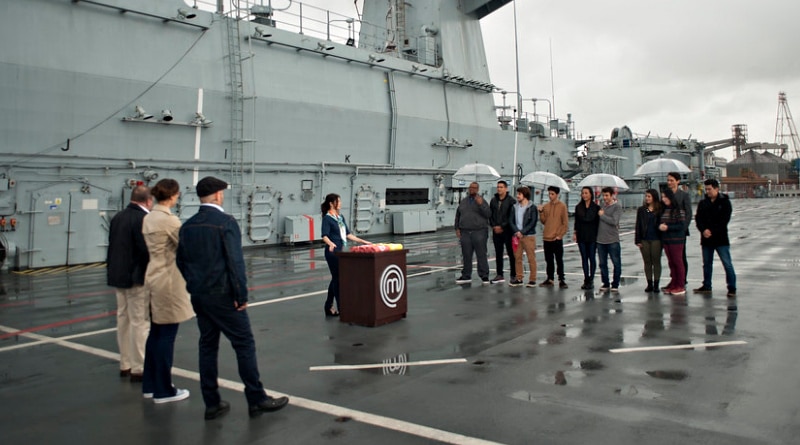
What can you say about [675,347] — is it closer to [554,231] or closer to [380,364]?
[380,364]

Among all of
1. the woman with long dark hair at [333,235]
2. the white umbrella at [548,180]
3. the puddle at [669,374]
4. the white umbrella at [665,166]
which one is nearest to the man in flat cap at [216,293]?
the puddle at [669,374]

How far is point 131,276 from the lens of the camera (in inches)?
213

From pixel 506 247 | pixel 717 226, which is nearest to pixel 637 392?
pixel 717 226

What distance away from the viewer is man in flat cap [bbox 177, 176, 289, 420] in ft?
14.5

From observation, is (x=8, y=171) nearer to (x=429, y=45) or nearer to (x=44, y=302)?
(x=44, y=302)

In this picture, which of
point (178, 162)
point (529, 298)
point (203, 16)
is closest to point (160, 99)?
point (178, 162)

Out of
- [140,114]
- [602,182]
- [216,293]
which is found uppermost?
[140,114]

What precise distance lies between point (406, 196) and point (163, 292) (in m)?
19.9

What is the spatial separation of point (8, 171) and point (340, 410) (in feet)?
42.9

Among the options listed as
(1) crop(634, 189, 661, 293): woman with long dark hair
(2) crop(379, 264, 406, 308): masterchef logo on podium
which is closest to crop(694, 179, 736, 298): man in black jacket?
(1) crop(634, 189, 661, 293): woman with long dark hair

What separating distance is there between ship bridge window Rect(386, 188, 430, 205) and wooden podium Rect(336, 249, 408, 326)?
52.0 ft

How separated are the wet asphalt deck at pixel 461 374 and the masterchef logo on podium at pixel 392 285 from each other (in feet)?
1.15

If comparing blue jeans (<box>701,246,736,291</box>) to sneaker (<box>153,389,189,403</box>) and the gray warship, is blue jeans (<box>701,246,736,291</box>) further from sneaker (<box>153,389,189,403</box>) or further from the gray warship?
the gray warship

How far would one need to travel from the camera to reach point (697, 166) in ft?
160
